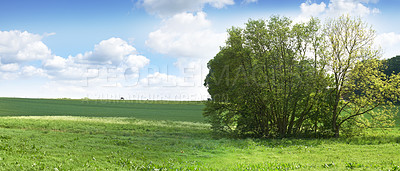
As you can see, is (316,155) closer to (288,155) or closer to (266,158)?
(288,155)

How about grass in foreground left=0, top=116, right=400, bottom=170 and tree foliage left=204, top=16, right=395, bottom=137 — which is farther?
tree foliage left=204, top=16, right=395, bottom=137

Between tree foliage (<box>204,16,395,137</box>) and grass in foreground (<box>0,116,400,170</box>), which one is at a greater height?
tree foliage (<box>204,16,395,137</box>)

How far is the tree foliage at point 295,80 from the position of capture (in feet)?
92.6

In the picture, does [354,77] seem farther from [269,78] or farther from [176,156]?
[176,156]

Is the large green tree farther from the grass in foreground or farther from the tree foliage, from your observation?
the grass in foreground

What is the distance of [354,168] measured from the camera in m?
14.2

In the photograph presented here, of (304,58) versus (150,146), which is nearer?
(150,146)

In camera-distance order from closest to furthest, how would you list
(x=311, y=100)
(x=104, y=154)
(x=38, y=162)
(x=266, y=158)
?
(x=38, y=162), (x=104, y=154), (x=266, y=158), (x=311, y=100)

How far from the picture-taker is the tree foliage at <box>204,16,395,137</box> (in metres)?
28.2

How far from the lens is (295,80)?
1114 inches

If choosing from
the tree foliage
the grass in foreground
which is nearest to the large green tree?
the tree foliage

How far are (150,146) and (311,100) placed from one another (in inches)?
701

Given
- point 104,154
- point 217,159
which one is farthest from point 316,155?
point 104,154


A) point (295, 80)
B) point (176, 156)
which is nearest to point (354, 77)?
point (295, 80)
